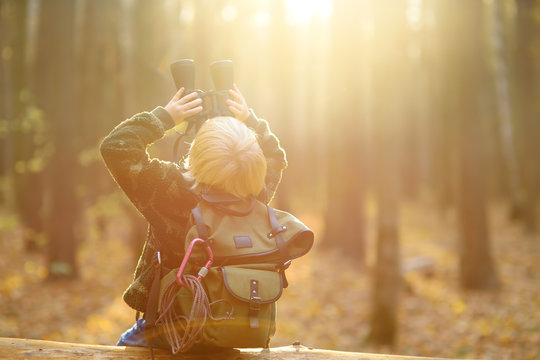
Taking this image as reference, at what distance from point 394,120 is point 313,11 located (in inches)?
669

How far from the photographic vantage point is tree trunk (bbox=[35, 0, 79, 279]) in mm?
10922

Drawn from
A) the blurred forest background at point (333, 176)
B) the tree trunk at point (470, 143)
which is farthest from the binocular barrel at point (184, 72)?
the tree trunk at point (470, 143)

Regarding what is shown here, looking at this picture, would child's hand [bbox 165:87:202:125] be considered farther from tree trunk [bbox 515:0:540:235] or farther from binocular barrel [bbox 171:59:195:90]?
tree trunk [bbox 515:0:540:235]

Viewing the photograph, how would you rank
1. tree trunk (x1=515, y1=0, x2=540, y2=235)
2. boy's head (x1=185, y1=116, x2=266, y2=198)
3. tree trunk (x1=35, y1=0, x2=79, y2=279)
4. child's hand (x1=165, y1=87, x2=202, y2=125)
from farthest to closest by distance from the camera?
1. tree trunk (x1=515, y1=0, x2=540, y2=235)
2. tree trunk (x1=35, y1=0, x2=79, y2=279)
3. child's hand (x1=165, y1=87, x2=202, y2=125)
4. boy's head (x1=185, y1=116, x2=266, y2=198)

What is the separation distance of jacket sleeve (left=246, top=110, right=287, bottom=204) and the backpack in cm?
49

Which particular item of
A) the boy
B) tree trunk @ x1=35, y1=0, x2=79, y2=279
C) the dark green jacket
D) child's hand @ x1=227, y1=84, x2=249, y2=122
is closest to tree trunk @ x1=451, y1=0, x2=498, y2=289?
tree trunk @ x1=35, y1=0, x2=79, y2=279

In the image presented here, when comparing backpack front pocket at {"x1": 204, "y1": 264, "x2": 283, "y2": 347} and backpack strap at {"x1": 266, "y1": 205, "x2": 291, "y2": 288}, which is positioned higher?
backpack strap at {"x1": 266, "y1": 205, "x2": 291, "y2": 288}

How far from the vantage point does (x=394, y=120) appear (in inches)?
355

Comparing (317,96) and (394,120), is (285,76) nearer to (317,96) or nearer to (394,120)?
(394,120)

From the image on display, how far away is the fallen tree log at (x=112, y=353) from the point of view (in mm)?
2975

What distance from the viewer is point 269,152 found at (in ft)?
11.2

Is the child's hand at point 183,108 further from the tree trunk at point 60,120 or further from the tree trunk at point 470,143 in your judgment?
the tree trunk at point 470,143

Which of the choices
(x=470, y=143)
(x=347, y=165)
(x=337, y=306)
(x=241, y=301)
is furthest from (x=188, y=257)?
(x=347, y=165)

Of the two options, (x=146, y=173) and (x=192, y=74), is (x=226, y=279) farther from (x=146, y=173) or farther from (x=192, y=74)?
(x=192, y=74)
